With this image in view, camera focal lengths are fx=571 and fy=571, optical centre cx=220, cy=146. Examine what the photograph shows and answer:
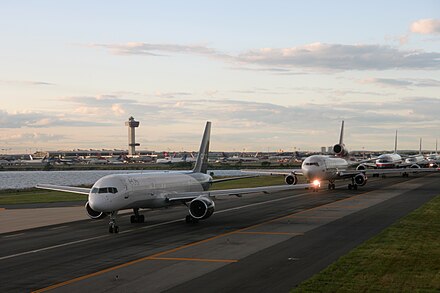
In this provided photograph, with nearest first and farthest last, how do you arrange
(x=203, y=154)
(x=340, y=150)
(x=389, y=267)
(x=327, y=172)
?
(x=389, y=267) < (x=203, y=154) < (x=327, y=172) < (x=340, y=150)

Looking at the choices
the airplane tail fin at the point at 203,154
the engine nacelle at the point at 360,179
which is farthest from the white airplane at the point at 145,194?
the engine nacelle at the point at 360,179

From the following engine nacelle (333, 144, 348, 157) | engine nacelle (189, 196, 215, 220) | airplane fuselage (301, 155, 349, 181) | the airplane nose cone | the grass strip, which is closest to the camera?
the grass strip

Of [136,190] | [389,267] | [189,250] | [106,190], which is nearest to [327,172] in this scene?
[136,190]

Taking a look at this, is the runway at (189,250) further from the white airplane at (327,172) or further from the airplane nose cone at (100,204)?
the white airplane at (327,172)

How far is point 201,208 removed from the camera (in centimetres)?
3834

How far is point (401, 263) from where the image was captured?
23750mm

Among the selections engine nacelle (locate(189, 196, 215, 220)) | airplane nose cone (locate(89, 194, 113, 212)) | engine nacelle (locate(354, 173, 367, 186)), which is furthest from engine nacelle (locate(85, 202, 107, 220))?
engine nacelle (locate(354, 173, 367, 186))

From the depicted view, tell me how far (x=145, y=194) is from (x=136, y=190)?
46.6 inches

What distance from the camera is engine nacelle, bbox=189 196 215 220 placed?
38.2 m

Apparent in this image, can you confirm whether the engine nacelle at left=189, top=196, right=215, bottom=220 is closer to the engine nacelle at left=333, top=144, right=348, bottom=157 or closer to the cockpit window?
the cockpit window

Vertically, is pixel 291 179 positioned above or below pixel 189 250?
above

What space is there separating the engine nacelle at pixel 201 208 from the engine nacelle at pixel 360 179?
42.4 m

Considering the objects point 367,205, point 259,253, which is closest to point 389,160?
point 367,205

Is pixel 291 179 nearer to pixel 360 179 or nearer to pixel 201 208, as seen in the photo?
pixel 360 179
